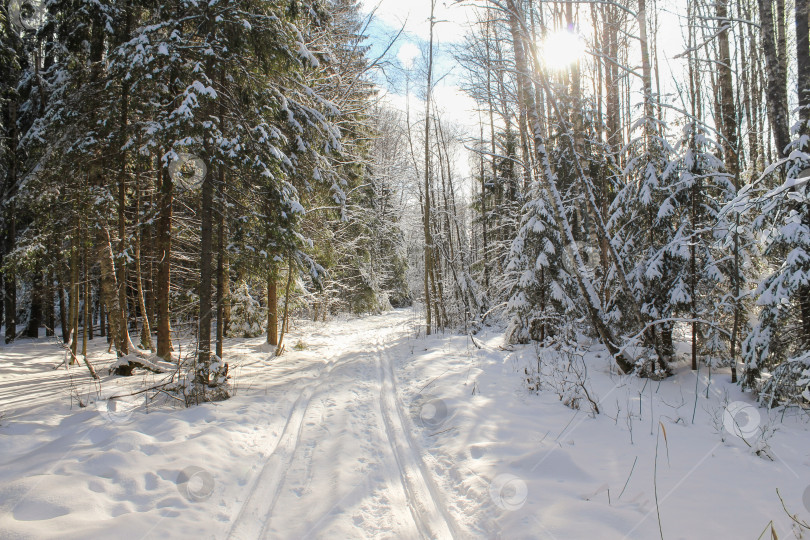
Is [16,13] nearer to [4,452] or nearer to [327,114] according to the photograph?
[327,114]

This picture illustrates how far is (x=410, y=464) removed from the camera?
14.0 ft

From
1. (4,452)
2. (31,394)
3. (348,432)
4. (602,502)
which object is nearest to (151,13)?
(31,394)

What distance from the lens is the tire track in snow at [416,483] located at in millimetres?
3182
